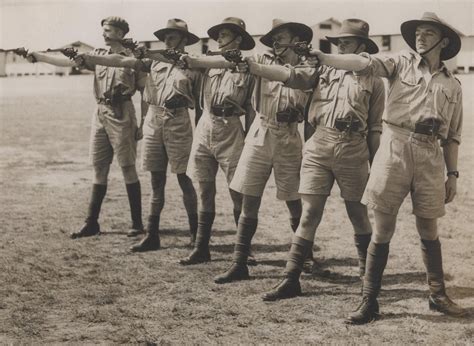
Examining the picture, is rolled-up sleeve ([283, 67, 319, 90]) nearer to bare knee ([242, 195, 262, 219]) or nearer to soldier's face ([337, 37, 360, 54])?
soldier's face ([337, 37, 360, 54])

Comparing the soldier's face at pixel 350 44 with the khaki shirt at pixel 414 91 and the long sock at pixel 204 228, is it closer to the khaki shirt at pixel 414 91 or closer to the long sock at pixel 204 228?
the khaki shirt at pixel 414 91

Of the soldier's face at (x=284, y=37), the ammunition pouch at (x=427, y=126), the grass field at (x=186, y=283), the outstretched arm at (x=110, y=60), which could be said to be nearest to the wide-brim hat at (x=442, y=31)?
the ammunition pouch at (x=427, y=126)

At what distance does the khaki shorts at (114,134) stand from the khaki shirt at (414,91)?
3.43 m

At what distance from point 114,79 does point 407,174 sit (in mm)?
3702

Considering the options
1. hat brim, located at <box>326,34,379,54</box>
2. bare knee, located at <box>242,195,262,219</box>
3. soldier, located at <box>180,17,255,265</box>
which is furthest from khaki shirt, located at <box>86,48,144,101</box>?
hat brim, located at <box>326,34,379,54</box>

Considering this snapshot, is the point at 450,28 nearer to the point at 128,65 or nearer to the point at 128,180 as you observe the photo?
the point at 128,65

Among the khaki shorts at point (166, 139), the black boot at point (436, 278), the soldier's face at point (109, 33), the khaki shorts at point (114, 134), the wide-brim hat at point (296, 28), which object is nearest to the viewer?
the black boot at point (436, 278)

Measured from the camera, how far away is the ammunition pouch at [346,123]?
4809mm

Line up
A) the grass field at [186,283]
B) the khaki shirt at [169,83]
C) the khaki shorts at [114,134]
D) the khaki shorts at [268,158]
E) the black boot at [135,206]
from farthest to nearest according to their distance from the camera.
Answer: the black boot at [135,206] < the khaki shorts at [114,134] < the khaki shirt at [169,83] < the khaki shorts at [268,158] < the grass field at [186,283]

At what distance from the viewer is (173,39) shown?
637cm

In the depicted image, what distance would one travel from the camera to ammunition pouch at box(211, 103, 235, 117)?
574cm

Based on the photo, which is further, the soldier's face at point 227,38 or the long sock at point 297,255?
the soldier's face at point 227,38

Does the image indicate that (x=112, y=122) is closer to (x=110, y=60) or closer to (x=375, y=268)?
(x=110, y=60)

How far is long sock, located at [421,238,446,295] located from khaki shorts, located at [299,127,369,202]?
2.52ft
